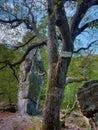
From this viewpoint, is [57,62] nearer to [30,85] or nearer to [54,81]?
[54,81]

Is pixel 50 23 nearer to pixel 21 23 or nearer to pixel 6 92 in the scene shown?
pixel 21 23

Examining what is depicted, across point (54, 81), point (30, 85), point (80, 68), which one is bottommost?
point (30, 85)

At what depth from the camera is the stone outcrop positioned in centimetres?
2020

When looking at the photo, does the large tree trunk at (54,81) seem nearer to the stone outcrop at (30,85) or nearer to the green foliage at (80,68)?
the green foliage at (80,68)

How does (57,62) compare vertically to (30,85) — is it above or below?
above

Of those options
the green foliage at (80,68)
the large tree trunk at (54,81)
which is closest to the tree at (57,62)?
the large tree trunk at (54,81)

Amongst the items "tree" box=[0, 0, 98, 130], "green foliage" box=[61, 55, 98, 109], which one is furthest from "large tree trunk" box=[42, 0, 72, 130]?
"green foliage" box=[61, 55, 98, 109]

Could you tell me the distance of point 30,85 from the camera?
20.7 metres

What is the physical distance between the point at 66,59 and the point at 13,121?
5.84 m

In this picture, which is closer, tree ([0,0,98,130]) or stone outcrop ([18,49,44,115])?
tree ([0,0,98,130])

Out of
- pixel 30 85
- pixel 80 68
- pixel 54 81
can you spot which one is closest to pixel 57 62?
pixel 54 81

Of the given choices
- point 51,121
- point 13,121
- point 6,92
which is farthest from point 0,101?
point 51,121

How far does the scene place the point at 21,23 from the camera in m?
14.9

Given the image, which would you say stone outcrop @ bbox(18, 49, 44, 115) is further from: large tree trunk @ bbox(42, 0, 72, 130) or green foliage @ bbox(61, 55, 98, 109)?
large tree trunk @ bbox(42, 0, 72, 130)
